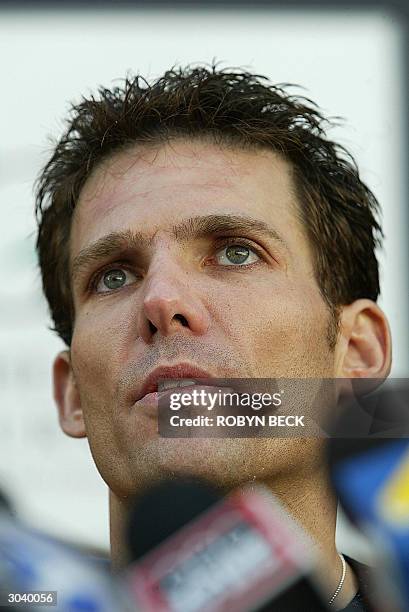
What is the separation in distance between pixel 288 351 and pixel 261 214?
20 cm

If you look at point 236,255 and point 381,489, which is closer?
point 381,489

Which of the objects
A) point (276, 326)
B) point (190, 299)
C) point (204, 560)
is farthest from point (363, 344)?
point (204, 560)

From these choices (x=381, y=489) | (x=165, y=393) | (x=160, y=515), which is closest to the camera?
(x=160, y=515)

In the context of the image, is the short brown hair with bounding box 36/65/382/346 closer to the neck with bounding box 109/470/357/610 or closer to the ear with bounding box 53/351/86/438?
the ear with bounding box 53/351/86/438

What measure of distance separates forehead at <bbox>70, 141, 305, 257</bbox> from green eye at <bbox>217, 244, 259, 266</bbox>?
44 mm

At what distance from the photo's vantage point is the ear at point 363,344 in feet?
4.29

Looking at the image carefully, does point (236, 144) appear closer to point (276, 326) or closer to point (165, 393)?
point (276, 326)

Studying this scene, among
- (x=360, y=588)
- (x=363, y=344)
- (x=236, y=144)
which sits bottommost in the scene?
A: (x=360, y=588)

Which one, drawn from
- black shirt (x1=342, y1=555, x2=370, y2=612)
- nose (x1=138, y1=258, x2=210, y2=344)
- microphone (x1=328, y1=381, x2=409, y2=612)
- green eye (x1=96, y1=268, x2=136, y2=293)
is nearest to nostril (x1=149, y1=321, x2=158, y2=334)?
nose (x1=138, y1=258, x2=210, y2=344)

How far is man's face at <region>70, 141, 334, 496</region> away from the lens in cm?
113

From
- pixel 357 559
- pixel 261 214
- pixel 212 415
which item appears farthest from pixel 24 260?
pixel 357 559

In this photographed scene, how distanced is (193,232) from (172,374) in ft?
0.68

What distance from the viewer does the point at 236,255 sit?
126cm

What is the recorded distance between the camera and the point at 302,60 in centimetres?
155
